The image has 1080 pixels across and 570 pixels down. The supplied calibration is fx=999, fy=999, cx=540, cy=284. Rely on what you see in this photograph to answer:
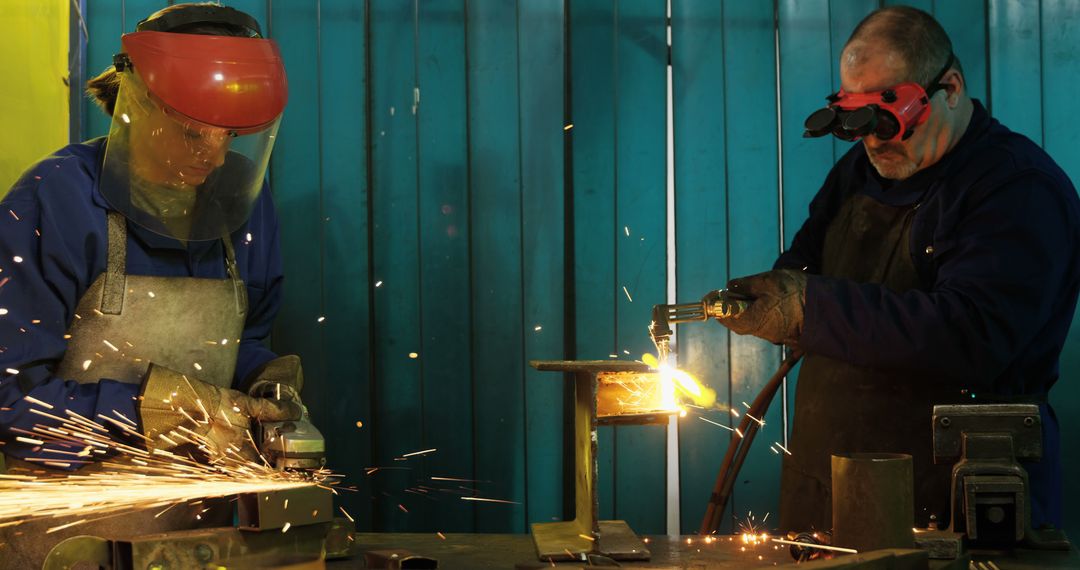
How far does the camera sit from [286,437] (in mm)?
2289

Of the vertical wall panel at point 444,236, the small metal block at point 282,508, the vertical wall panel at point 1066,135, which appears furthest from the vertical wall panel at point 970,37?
the small metal block at point 282,508

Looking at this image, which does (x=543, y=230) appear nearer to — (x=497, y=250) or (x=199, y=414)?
(x=497, y=250)

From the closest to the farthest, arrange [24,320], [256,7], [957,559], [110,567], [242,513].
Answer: [110,567], [242,513], [957,559], [24,320], [256,7]

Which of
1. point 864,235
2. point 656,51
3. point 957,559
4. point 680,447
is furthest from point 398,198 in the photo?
point 957,559

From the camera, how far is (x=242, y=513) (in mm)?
1780

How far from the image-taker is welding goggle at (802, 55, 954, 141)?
2604mm

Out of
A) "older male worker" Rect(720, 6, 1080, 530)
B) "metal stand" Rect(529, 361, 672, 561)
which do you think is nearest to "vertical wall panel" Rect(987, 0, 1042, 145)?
"older male worker" Rect(720, 6, 1080, 530)

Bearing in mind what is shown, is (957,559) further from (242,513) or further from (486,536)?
(242,513)

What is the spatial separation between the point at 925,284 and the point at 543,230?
4.56ft

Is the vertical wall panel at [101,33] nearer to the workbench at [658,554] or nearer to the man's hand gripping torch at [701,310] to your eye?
the workbench at [658,554]

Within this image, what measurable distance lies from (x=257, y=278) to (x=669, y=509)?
1.71m

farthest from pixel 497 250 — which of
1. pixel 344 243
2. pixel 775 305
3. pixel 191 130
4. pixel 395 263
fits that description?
pixel 191 130

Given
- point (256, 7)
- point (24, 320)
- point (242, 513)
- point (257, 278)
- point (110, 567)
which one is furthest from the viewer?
point (256, 7)

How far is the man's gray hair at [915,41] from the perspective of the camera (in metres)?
2.68
